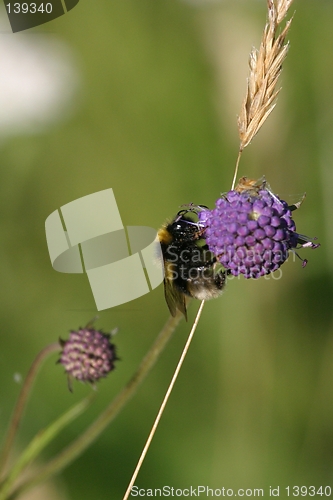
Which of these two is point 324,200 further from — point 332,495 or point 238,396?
point 332,495

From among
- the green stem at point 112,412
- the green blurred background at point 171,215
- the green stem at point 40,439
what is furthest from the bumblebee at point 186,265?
the green blurred background at point 171,215

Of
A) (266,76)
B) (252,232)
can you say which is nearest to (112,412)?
(252,232)

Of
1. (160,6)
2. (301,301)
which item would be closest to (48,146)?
(160,6)

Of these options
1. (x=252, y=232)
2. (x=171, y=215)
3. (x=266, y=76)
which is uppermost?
(x=266, y=76)

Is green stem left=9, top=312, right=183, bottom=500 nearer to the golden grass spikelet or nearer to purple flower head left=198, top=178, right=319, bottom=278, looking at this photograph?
purple flower head left=198, top=178, right=319, bottom=278

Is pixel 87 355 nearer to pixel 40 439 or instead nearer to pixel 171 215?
pixel 40 439

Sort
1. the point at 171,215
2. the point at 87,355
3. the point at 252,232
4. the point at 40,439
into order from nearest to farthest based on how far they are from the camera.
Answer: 1. the point at 252,232
2. the point at 40,439
3. the point at 87,355
4. the point at 171,215

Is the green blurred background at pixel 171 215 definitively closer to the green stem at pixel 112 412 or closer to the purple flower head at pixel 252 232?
the green stem at pixel 112 412
